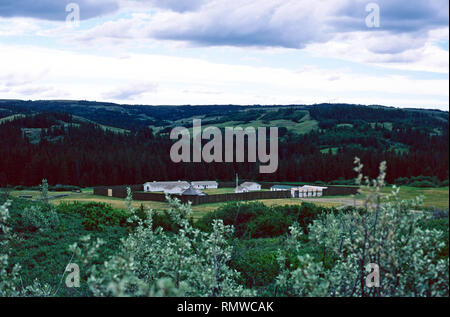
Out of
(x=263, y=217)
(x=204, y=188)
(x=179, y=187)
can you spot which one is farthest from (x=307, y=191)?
(x=179, y=187)

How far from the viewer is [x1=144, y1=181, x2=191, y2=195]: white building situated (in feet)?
186

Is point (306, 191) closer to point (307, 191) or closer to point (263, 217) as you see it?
point (307, 191)

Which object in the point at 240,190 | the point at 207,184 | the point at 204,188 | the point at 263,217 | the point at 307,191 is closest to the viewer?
the point at 263,217

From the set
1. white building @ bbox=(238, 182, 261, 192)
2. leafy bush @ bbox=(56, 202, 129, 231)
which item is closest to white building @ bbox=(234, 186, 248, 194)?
white building @ bbox=(238, 182, 261, 192)

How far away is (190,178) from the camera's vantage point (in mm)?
64500

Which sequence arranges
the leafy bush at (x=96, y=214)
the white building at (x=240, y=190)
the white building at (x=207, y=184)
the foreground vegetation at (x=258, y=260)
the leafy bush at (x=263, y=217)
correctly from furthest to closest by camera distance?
the white building at (x=207, y=184) < the white building at (x=240, y=190) < the leafy bush at (x=96, y=214) < the leafy bush at (x=263, y=217) < the foreground vegetation at (x=258, y=260)

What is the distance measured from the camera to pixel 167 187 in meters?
59.4

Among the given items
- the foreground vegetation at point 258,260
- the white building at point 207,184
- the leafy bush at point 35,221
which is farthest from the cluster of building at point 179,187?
the foreground vegetation at point 258,260

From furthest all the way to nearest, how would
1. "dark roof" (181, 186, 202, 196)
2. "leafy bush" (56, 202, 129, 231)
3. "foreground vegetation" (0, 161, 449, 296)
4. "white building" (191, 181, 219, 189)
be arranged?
"white building" (191, 181, 219, 189) < "dark roof" (181, 186, 202, 196) < "leafy bush" (56, 202, 129, 231) < "foreground vegetation" (0, 161, 449, 296)

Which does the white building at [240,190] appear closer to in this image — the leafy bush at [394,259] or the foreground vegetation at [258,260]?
the foreground vegetation at [258,260]

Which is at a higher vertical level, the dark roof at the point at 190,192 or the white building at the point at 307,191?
the white building at the point at 307,191

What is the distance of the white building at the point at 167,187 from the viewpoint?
56.6 meters

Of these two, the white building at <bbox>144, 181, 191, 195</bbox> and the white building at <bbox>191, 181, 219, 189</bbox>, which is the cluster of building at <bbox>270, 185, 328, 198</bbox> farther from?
the white building at <bbox>144, 181, 191, 195</bbox>
